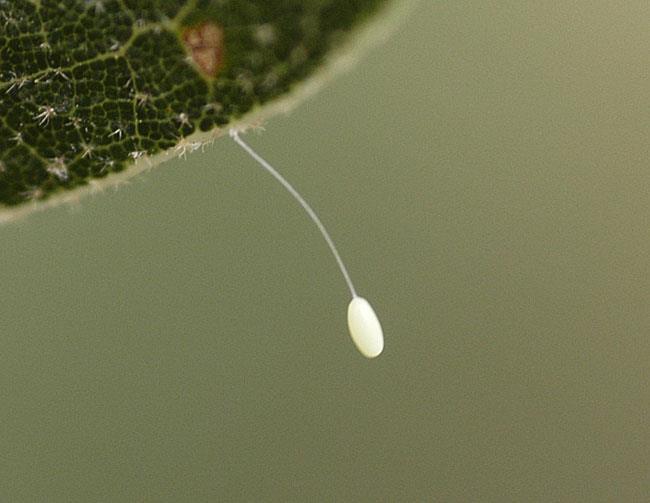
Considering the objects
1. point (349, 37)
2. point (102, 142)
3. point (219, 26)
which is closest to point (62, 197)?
point (102, 142)

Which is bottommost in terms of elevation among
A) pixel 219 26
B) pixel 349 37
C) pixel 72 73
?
pixel 349 37

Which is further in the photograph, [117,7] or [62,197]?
[62,197]

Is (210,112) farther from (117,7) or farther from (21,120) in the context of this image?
(21,120)

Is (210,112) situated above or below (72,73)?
below

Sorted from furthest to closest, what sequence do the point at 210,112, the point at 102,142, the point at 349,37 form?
the point at 102,142, the point at 210,112, the point at 349,37
